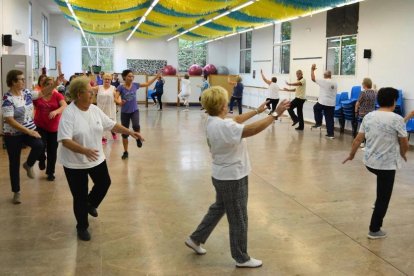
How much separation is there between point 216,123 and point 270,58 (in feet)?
49.8

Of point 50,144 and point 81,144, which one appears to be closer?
point 81,144

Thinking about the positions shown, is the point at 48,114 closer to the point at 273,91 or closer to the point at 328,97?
the point at 328,97

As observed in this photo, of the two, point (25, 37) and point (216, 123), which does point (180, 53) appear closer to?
point (25, 37)

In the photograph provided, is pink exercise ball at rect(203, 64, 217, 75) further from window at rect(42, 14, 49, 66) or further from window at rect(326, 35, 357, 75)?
window at rect(326, 35, 357, 75)

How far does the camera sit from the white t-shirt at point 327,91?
35.8 feet

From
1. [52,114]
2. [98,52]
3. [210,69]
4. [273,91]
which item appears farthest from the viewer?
[98,52]

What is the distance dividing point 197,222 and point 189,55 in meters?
22.0

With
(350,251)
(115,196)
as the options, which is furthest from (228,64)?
(350,251)

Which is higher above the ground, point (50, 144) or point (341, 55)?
point (341, 55)

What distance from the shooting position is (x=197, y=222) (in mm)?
4516

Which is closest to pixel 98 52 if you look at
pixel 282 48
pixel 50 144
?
pixel 282 48

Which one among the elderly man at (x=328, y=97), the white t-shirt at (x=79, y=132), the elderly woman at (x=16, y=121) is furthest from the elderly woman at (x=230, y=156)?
the elderly man at (x=328, y=97)

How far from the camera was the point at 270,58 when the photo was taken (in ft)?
58.4

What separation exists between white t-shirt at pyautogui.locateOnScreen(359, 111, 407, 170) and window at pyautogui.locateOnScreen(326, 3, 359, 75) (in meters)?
8.44
